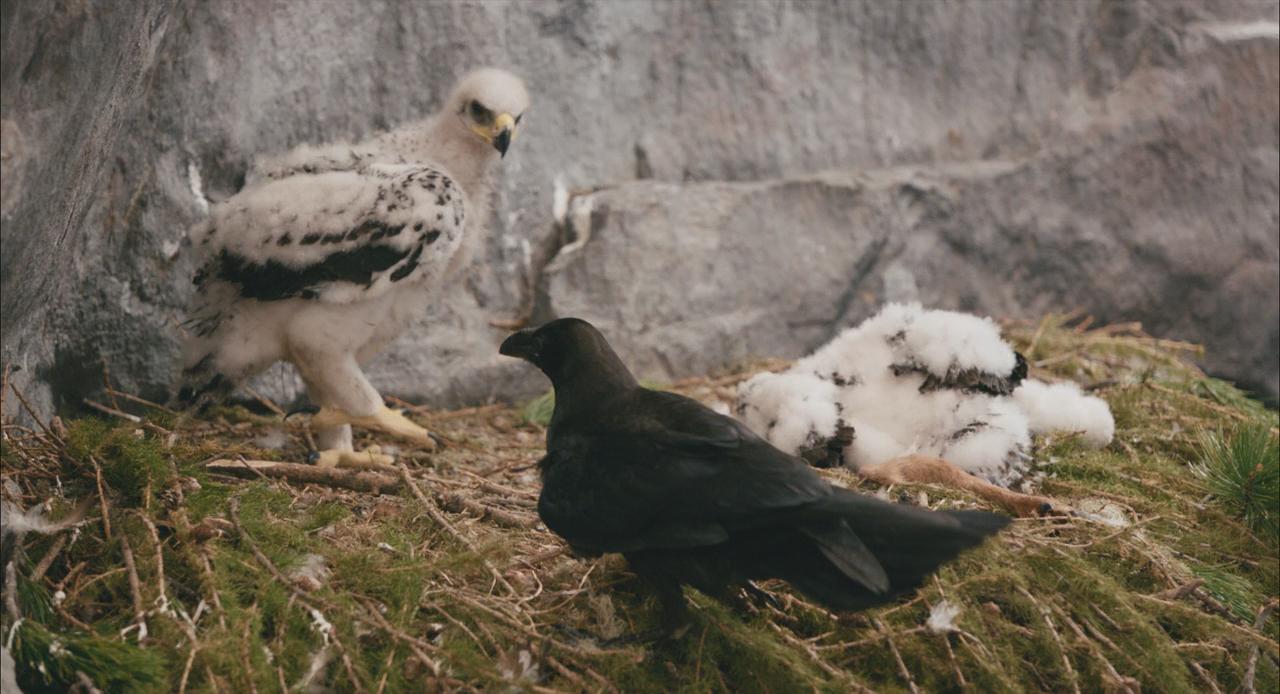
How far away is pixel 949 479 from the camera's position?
140 inches

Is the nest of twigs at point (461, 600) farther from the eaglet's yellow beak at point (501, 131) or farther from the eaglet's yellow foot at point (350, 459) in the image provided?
the eaglet's yellow beak at point (501, 131)

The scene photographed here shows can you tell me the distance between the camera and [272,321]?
374 centimetres

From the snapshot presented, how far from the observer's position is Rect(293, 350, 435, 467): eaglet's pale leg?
12.4 feet

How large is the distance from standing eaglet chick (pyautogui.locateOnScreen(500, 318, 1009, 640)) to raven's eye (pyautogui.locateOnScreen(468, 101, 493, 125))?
1602 mm

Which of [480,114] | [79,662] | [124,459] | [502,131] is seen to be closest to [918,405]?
[502,131]

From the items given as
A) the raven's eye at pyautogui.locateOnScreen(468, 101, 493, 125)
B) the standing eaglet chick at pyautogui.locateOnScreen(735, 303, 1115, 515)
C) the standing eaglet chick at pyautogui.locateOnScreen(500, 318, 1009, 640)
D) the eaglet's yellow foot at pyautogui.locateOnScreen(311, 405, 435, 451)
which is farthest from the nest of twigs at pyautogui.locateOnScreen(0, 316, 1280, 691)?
the raven's eye at pyautogui.locateOnScreen(468, 101, 493, 125)

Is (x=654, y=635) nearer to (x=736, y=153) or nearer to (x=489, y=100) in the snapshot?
(x=489, y=100)

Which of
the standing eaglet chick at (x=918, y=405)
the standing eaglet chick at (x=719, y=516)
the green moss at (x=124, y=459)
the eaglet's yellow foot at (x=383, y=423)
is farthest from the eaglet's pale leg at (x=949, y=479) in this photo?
the green moss at (x=124, y=459)

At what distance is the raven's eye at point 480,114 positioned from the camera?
3956 millimetres

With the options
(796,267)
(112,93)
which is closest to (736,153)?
(796,267)

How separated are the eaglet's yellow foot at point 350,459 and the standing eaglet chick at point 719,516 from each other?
131 centimetres

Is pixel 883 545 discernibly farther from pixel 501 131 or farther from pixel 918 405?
pixel 501 131

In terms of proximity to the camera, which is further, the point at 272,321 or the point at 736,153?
the point at 736,153

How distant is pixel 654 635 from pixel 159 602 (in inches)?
39.3
